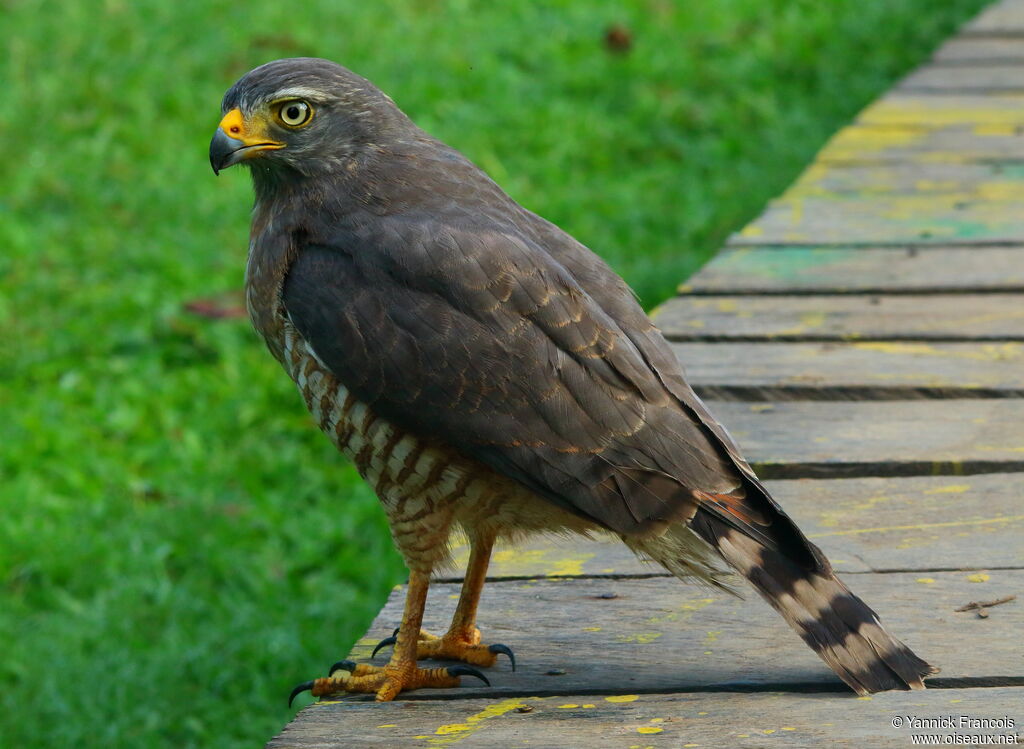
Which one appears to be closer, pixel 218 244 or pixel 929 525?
pixel 929 525

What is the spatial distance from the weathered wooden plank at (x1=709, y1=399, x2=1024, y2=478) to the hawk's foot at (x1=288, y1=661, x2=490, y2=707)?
1038 millimetres

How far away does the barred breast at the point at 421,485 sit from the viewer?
274 cm

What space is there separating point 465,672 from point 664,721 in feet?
1.49

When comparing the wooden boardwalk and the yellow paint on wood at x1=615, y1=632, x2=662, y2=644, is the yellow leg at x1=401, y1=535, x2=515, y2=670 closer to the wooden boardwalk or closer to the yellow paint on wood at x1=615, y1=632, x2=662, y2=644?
the wooden boardwalk

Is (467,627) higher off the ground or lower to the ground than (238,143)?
lower

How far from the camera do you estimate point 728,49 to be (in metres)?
9.32

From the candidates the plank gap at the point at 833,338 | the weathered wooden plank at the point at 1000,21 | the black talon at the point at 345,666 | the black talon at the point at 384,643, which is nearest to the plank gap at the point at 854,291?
the plank gap at the point at 833,338

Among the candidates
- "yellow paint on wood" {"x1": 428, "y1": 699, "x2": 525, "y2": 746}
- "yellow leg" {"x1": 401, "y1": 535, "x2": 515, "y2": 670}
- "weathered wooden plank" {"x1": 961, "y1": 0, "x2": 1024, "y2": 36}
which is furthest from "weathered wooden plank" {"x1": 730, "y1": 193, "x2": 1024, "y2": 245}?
"weathered wooden plank" {"x1": 961, "y1": 0, "x2": 1024, "y2": 36}

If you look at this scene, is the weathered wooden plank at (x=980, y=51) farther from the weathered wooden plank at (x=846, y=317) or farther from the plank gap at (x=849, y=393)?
the plank gap at (x=849, y=393)

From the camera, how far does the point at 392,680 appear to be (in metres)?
2.70

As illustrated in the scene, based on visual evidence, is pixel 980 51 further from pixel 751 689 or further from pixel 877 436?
pixel 751 689

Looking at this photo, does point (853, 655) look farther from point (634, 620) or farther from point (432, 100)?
point (432, 100)

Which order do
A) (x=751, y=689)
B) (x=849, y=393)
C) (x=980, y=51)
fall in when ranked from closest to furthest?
(x=751, y=689) < (x=849, y=393) < (x=980, y=51)

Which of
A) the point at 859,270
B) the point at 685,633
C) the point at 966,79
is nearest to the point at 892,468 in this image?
the point at 685,633
